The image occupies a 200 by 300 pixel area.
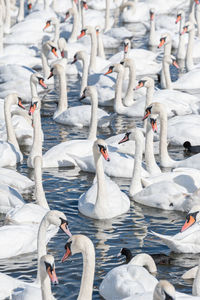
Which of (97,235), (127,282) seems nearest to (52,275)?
(127,282)

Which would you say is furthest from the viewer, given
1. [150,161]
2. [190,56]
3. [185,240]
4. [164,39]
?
[190,56]

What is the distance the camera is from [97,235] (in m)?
11.8

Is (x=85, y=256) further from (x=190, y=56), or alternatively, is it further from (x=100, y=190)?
(x=190, y=56)

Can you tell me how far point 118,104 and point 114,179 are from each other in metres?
4.58

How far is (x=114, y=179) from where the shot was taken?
46.5ft

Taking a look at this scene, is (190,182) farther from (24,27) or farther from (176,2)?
(176,2)

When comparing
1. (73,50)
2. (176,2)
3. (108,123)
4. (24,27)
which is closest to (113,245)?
(108,123)

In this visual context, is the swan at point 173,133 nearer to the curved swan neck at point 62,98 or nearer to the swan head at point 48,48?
the curved swan neck at point 62,98

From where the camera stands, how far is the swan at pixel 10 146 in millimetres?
14758

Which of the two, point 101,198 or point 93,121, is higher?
point 101,198

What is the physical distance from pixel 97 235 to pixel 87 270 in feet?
9.52

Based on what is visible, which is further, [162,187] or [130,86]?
[130,86]

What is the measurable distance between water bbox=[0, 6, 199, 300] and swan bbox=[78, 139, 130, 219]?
0.36 ft

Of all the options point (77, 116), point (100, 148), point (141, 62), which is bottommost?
point (141, 62)
